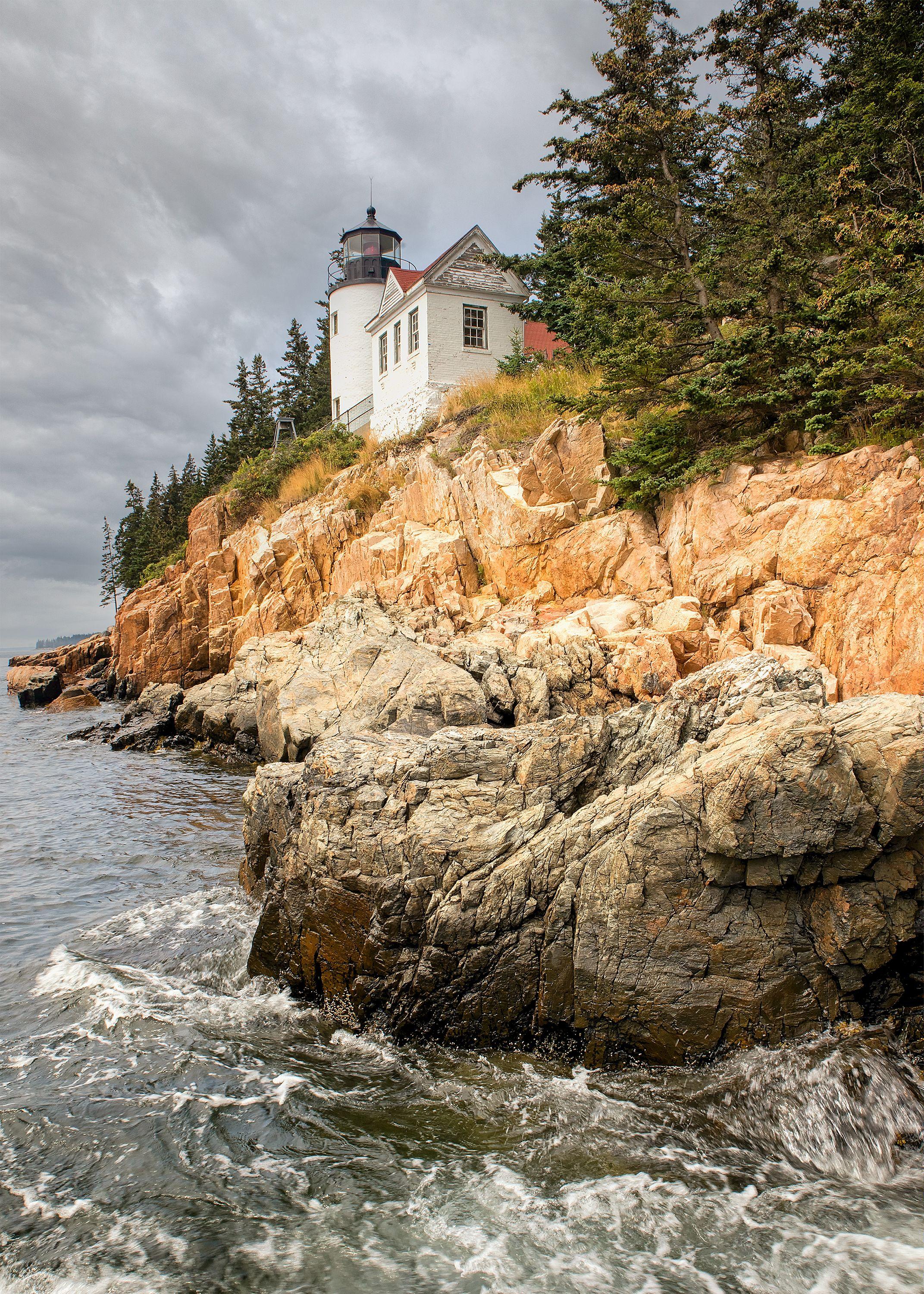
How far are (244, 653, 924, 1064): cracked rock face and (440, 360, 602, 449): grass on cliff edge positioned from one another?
1314 centimetres

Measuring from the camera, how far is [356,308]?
4116 centimetres

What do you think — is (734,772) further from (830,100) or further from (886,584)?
(830,100)

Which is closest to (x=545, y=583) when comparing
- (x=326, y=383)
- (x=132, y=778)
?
(x=132, y=778)

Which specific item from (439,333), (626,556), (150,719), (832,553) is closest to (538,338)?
(439,333)

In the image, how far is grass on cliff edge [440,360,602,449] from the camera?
72.7 feet

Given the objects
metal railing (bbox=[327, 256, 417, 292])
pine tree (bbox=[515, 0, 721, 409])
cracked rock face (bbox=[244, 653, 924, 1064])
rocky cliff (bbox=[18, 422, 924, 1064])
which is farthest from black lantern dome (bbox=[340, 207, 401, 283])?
cracked rock face (bbox=[244, 653, 924, 1064])

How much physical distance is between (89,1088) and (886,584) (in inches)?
496

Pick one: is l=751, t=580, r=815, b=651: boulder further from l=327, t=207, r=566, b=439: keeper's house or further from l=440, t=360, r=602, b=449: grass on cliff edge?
l=327, t=207, r=566, b=439: keeper's house

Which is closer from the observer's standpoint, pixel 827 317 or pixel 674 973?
pixel 674 973

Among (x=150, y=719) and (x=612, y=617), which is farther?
(x=150, y=719)

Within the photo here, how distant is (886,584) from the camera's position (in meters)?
11.7

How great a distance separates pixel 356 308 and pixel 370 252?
16.1 ft

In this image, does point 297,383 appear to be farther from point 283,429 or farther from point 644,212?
point 644,212

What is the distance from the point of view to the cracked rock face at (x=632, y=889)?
631cm
